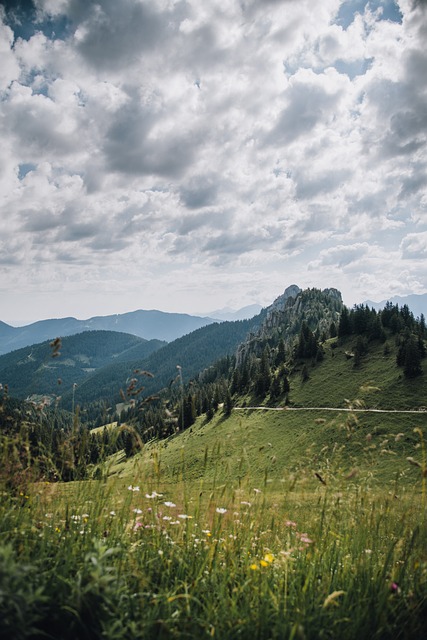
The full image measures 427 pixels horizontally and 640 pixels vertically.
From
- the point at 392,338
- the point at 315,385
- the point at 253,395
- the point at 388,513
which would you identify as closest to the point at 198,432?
the point at 253,395

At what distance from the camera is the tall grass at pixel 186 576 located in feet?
10.5

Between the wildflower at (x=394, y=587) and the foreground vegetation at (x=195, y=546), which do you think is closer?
the foreground vegetation at (x=195, y=546)

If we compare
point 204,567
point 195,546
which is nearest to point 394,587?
point 204,567

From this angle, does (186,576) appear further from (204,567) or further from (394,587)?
(394,587)

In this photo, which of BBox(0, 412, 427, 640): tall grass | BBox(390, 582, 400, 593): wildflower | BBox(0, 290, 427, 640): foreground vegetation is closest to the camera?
BBox(0, 412, 427, 640): tall grass

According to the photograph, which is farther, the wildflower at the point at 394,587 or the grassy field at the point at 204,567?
the wildflower at the point at 394,587

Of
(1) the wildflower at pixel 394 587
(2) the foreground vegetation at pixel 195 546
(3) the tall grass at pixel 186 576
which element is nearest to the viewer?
(3) the tall grass at pixel 186 576

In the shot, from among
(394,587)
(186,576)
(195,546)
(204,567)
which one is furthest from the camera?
(195,546)

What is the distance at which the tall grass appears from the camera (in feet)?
10.5

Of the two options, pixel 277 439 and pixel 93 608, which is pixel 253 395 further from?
pixel 93 608

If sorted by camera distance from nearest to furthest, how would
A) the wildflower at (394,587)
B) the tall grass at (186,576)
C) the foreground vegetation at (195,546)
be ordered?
the tall grass at (186,576) < the foreground vegetation at (195,546) < the wildflower at (394,587)

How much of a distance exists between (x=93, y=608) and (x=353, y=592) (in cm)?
278

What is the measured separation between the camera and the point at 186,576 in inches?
164

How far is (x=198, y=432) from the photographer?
106438 mm
